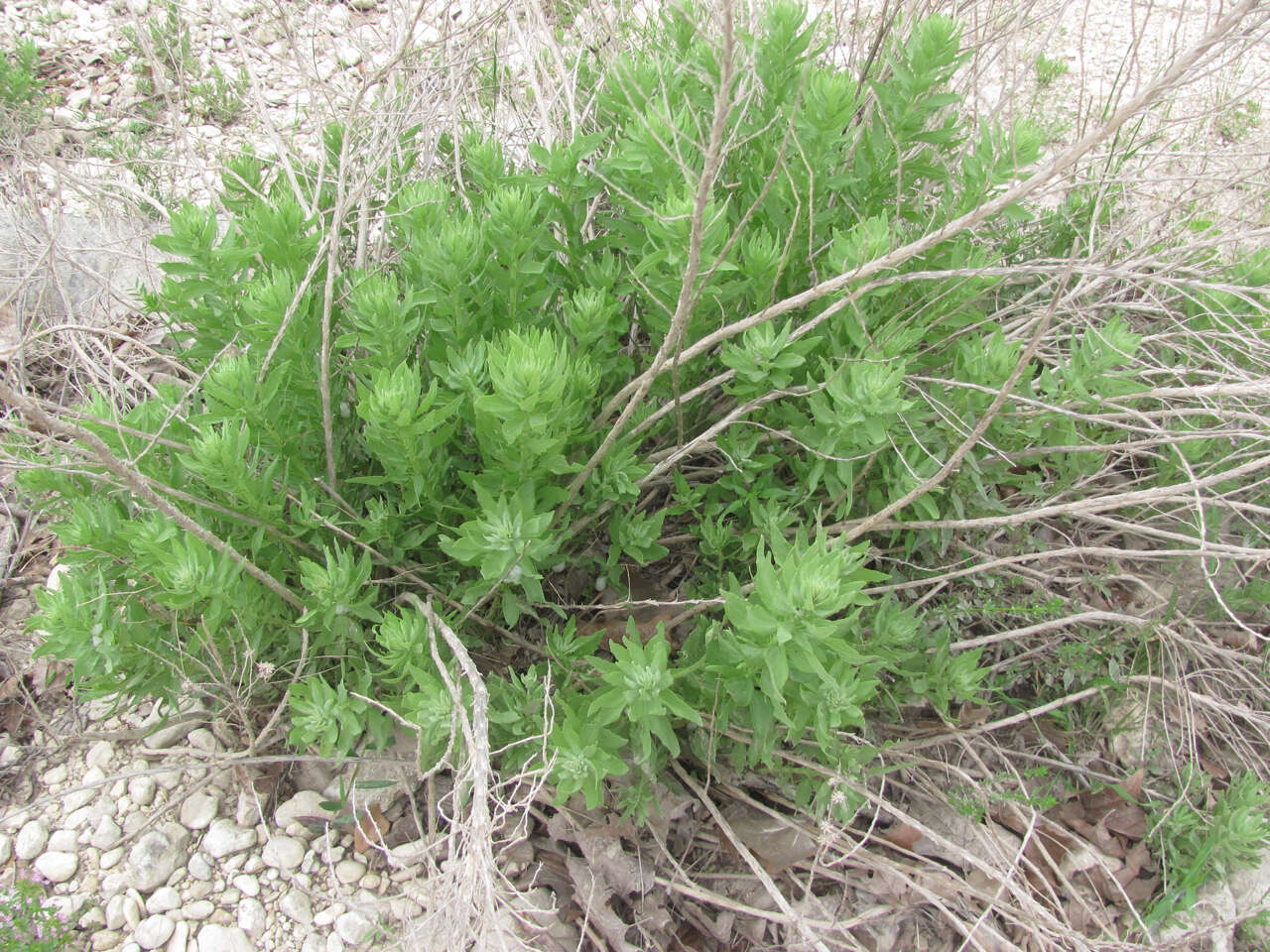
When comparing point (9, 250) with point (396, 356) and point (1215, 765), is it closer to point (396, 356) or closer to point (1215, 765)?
point (396, 356)

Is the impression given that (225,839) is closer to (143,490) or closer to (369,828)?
(369,828)

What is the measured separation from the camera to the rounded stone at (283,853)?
7.35 feet

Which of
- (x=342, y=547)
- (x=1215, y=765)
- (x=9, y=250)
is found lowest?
(x=1215, y=765)

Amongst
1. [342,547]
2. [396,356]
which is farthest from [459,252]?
[342,547]

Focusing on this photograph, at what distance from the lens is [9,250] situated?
326 centimetres

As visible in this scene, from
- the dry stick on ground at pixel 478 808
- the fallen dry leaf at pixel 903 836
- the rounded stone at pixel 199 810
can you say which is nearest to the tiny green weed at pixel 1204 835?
the fallen dry leaf at pixel 903 836

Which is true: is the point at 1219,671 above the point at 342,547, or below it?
below

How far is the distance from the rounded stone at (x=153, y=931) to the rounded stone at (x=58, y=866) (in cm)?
25

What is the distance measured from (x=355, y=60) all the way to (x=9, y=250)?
1910 millimetres

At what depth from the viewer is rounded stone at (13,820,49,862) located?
7.27 ft

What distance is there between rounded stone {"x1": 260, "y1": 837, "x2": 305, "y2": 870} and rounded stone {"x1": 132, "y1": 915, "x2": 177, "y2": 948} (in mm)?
248

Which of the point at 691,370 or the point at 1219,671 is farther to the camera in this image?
the point at 1219,671

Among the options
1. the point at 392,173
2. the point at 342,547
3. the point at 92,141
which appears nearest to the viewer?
the point at 342,547

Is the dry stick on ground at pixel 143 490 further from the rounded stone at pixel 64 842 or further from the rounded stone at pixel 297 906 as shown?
the rounded stone at pixel 64 842
